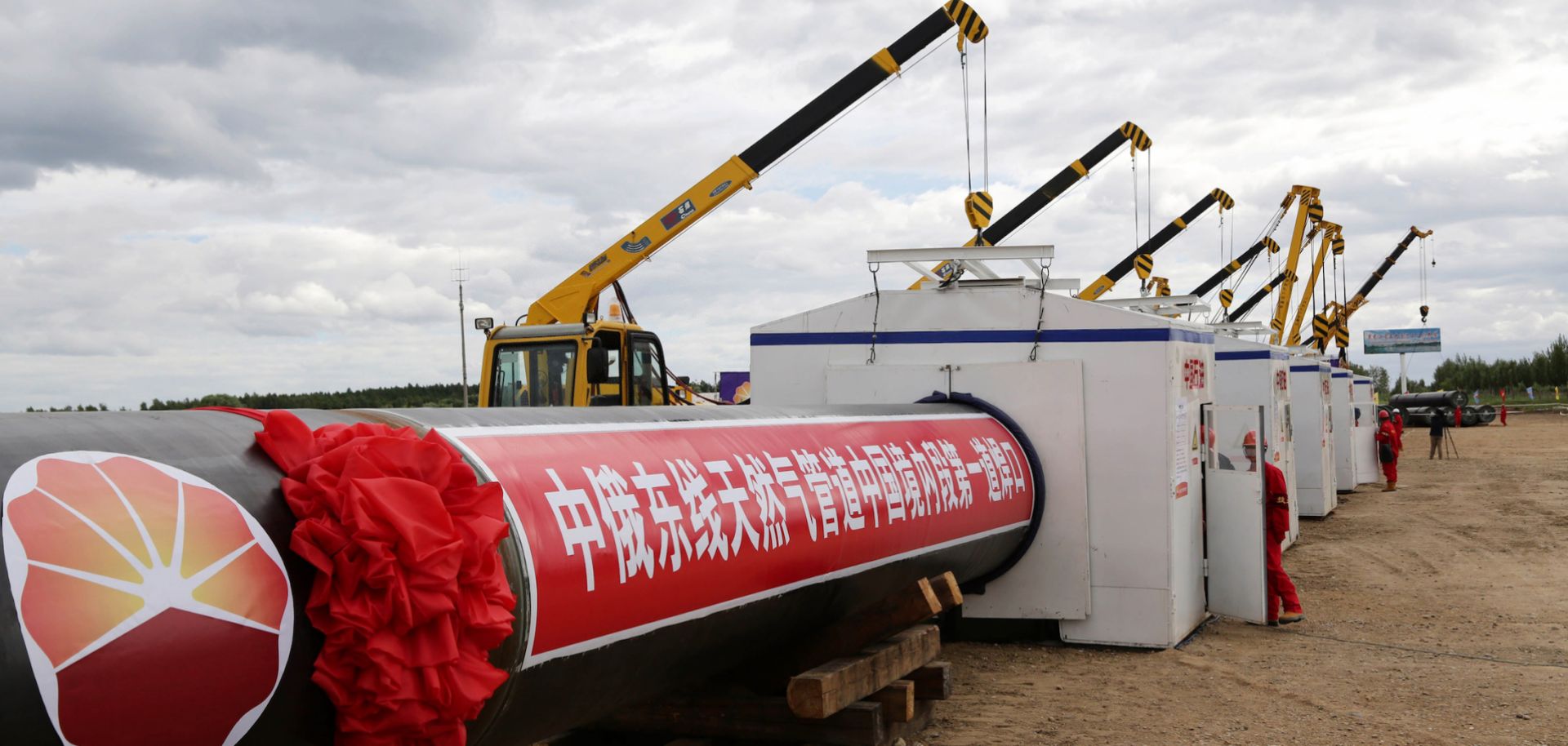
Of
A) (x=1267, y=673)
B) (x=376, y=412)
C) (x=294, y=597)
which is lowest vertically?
(x=1267, y=673)

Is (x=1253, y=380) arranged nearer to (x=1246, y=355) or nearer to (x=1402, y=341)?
(x=1246, y=355)

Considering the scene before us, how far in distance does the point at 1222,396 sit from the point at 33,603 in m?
14.8

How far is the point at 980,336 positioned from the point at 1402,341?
10933cm

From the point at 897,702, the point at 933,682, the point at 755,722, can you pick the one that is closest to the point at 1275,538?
the point at 933,682

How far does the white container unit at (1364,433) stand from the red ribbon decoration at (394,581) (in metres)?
26.0

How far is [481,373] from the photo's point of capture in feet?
41.2

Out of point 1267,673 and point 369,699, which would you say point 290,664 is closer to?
point 369,699

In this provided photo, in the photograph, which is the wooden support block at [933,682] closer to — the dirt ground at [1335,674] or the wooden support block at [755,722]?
the dirt ground at [1335,674]

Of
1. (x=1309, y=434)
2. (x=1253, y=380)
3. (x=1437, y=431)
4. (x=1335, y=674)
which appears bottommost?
(x=1335, y=674)

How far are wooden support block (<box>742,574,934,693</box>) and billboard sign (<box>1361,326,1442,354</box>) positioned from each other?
103m

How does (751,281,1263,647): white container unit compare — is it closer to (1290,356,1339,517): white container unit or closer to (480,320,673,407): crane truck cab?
(480,320,673,407): crane truck cab

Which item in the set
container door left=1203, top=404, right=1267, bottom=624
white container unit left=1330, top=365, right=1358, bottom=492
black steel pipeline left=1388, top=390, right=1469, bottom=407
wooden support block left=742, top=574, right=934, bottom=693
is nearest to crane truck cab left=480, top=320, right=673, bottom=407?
container door left=1203, top=404, right=1267, bottom=624

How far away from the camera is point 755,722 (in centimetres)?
546

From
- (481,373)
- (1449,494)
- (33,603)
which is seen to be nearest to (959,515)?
(33,603)
